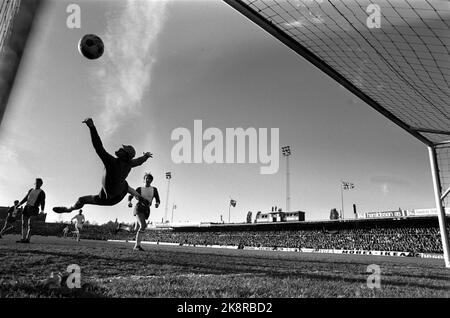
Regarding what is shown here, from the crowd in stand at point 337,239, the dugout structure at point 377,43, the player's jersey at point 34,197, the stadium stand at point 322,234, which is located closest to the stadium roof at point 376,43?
the dugout structure at point 377,43

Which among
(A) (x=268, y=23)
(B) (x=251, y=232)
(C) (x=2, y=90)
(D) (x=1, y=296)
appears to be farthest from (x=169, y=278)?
(B) (x=251, y=232)

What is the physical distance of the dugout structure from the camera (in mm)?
5574

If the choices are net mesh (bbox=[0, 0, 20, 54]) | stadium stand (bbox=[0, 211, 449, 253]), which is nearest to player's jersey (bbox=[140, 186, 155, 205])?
net mesh (bbox=[0, 0, 20, 54])

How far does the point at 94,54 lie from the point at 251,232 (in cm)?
4802

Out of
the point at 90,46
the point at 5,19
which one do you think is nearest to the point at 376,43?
the point at 90,46

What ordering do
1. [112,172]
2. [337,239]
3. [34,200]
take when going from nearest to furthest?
1. [112,172]
2. [34,200]
3. [337,239]

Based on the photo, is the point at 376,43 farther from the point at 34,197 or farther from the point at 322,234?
the point at 322,234

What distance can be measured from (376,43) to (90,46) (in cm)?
697

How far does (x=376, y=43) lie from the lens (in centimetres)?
684

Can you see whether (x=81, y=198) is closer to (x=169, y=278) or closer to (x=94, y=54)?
(x=169, y=278)

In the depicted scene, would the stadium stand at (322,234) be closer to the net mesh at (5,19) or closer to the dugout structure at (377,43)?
the dugout structure at (377,43)

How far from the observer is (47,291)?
130 inches

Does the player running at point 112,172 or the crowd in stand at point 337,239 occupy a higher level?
the player running at point 112,172

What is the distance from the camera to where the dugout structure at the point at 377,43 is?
5.57 meters
